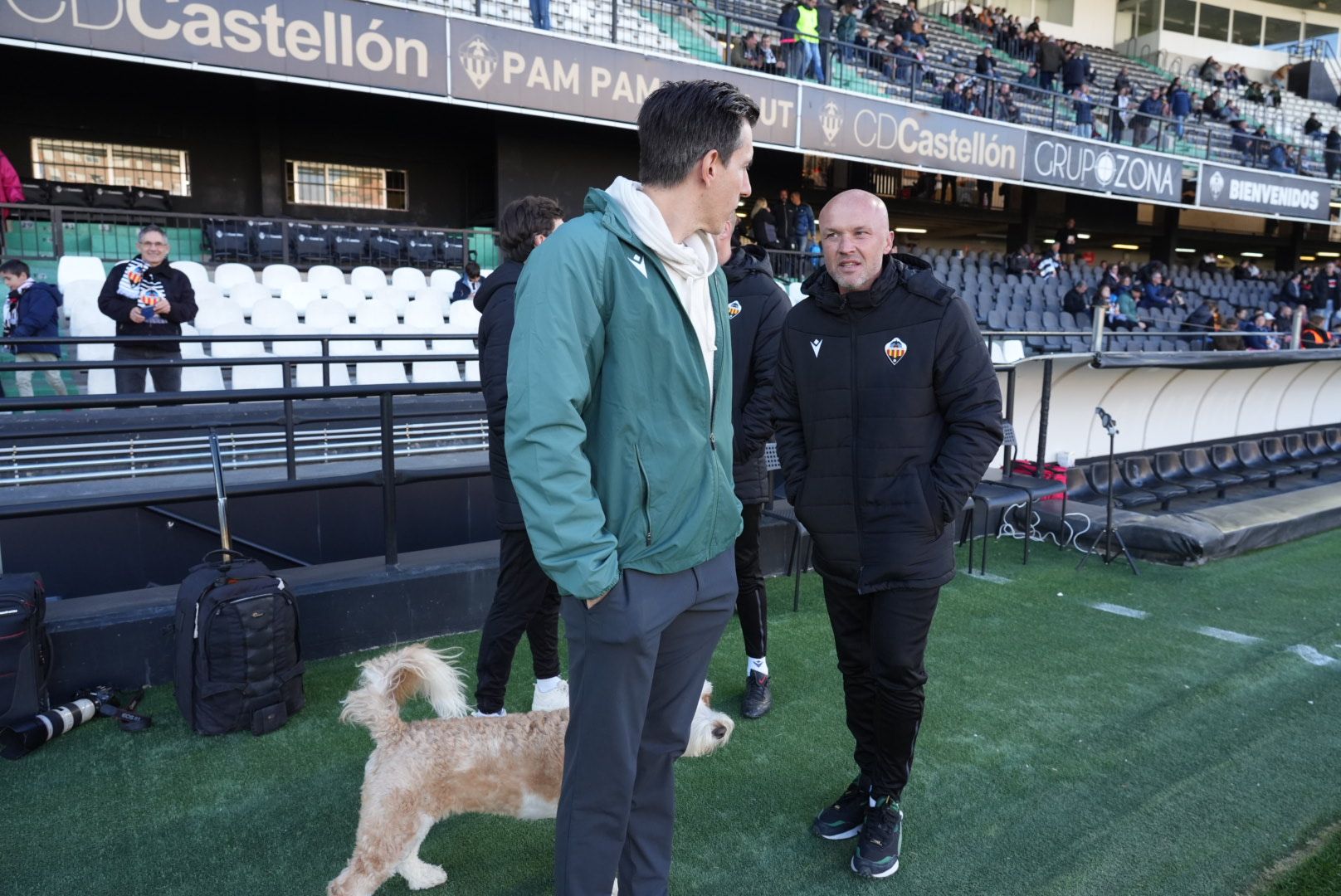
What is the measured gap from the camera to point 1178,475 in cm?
1261

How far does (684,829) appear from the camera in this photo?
2768 mm

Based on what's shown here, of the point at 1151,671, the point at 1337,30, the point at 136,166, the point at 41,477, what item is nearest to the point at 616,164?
the point at 136,166

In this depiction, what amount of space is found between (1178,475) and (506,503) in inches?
486

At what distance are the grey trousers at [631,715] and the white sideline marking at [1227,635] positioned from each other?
158 inches

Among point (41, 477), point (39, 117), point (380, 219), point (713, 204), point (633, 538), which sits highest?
point (39, 117)

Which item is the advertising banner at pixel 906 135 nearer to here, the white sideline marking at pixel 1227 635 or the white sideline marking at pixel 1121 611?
the white sideline marking at pixel 1121 611

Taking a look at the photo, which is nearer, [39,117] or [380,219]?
[39,117]

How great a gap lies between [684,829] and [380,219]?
15.6 metres

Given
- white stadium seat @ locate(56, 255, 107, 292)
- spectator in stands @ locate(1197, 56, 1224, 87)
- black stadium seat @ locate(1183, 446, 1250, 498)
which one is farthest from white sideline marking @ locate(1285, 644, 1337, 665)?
spectator in stands @ locate(1197, 56, 1224, 87)

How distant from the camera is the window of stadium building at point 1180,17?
32656mm

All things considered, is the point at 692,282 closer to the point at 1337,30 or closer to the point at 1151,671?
the point at 1151,671

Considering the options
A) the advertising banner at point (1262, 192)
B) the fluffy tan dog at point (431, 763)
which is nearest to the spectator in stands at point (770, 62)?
the advertising banner at point (1262, 192)

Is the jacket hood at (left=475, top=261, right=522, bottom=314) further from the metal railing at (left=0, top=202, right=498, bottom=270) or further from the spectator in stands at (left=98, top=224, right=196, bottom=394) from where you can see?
the metal railing at (left=0, top=202, right=498, bottom=270)

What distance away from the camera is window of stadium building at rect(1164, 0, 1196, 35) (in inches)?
1286
